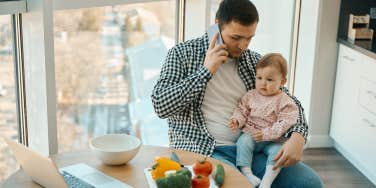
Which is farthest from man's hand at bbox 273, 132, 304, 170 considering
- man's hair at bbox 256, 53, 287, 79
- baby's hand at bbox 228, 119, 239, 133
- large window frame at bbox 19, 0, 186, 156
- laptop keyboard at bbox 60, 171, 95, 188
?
large window frame at bbox 19, 0, 186, 156

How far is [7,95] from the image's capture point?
3.04 m

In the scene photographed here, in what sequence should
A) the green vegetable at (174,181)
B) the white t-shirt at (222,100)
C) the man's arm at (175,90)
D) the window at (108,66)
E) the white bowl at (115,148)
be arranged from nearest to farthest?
the green vegetable at (174,181), the white bowl at (115,148), the man's arm at (175,90), the white t-shirt at (222,100), the window at (108,66)

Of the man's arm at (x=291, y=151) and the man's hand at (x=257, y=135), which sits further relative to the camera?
the man's hand at (x=257, y=135)

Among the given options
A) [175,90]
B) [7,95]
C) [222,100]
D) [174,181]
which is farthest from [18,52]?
[174,181]

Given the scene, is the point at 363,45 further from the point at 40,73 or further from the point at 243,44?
the point at 40,73

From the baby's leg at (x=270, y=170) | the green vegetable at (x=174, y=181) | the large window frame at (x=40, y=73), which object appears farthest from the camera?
the large window frame at (x=40, y=73)

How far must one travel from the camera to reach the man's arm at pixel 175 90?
2.45m

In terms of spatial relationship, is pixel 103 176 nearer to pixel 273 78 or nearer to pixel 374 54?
pixel 273 78

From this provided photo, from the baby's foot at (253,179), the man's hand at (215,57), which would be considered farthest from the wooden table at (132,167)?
the man's hand at (215,57)

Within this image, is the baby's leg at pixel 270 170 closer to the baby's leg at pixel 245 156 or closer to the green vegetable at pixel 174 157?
the baby's leg at pixel 245 156

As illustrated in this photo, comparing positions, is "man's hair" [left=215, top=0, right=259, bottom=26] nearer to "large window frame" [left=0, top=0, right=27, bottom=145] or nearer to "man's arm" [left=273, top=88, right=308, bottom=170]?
"man's arm" [left=273, top=88, right=308, bottom=170]

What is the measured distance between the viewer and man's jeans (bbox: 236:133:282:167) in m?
2.45

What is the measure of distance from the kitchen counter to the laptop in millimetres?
2162

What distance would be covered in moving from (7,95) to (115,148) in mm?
1080
